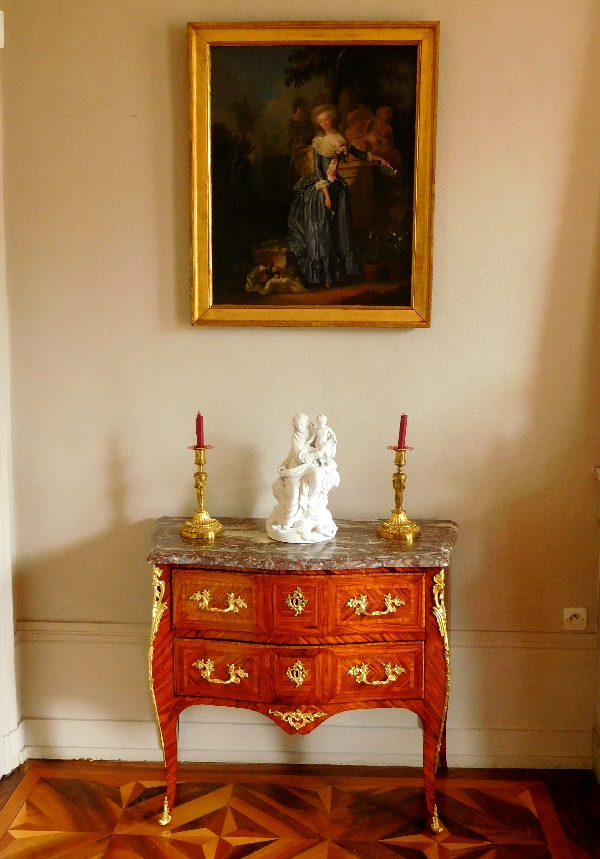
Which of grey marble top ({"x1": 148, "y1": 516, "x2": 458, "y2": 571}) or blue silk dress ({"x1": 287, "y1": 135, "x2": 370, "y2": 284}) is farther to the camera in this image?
blue silk dress ({"x1": 287, "y1": 135, "x2": 370, "y2": 284})

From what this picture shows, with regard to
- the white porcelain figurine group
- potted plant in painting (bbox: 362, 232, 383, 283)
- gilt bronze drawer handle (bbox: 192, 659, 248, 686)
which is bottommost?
gilt bronze drawer handle (bbox: 192, 659, 248, 686)

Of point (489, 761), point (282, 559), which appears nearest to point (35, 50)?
point (282, 559)

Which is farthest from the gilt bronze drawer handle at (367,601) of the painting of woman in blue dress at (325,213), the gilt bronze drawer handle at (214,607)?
the painting of woman in blue dress at (325,213)

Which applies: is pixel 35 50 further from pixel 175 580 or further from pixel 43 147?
pixel 175 580

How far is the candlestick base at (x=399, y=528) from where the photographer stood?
114 inches

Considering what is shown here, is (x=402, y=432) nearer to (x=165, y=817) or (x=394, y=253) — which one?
(x=394, y=253)

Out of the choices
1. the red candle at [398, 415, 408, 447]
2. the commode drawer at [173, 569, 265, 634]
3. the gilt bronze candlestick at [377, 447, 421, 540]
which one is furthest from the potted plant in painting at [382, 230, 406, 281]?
the commode drawer at [173, 569, 265, 634]

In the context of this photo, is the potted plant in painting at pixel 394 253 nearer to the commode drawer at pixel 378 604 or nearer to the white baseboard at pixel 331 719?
the commode drawer at pixel 378 604

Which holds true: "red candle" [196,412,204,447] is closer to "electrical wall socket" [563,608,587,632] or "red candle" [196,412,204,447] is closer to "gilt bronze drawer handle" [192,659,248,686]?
"gilt bronze drawer handle" [192,659,248,686]

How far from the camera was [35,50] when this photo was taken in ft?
9.92

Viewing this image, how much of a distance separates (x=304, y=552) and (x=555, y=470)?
1.07m

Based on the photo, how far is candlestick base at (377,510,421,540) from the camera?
289 cm

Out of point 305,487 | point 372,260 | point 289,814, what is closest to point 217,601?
point 305,487

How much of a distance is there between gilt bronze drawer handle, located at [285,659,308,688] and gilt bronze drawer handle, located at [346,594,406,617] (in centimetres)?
26
